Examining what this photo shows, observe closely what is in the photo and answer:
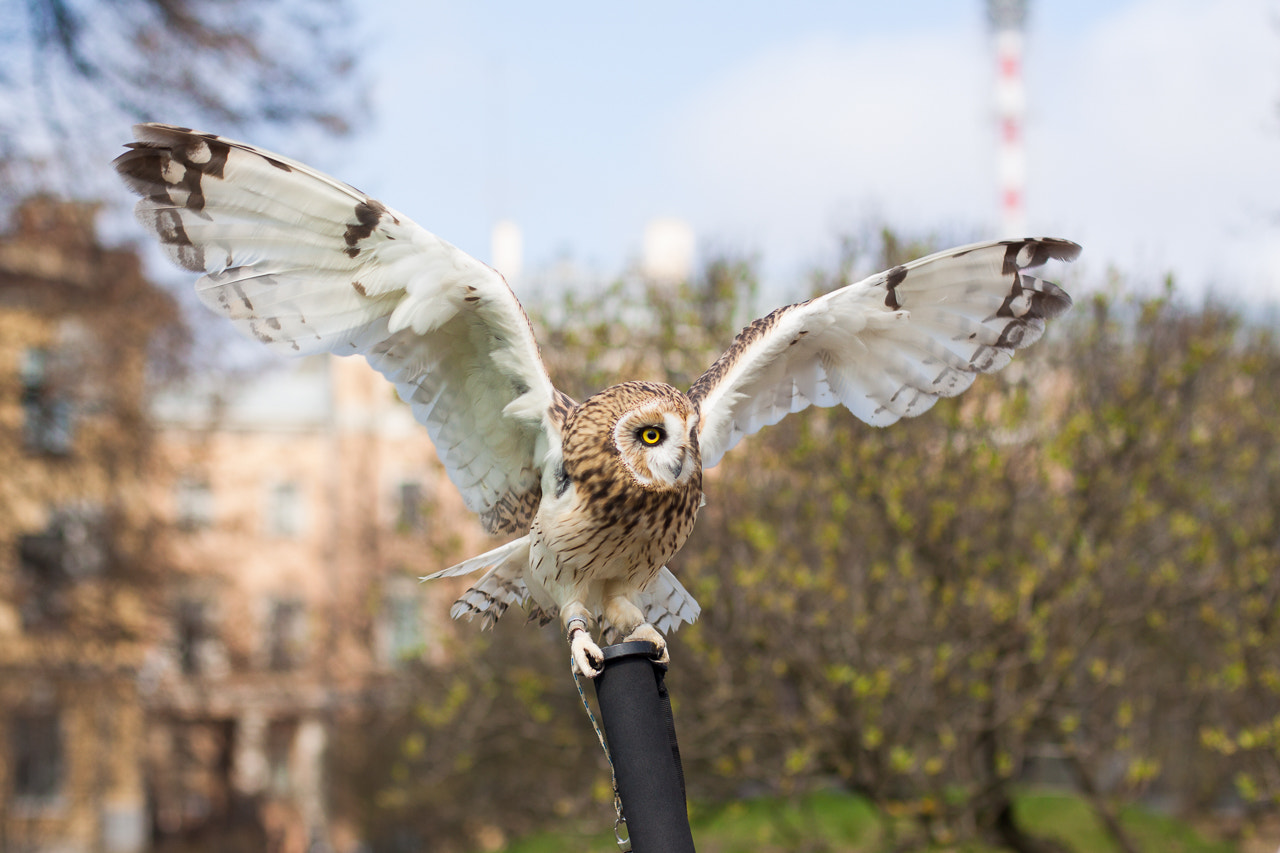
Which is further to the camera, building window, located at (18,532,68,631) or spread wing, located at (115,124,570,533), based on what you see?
building window, located at (18,532,68,631)

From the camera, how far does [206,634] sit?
11953 mm

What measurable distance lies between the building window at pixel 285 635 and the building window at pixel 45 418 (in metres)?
3.53

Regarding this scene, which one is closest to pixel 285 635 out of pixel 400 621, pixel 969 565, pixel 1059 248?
pixel 400 621

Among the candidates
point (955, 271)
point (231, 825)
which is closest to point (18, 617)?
point (231, 825)

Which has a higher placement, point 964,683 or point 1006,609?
point 1006,609

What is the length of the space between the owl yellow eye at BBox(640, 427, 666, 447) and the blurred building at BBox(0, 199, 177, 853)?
8.43 metres

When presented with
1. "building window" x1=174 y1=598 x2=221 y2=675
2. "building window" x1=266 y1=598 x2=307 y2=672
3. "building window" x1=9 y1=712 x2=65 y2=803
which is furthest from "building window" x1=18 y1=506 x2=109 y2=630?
"building window" x1=266 y1=598 x2=307 y2=672

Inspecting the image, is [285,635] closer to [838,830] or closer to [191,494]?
[191,494]

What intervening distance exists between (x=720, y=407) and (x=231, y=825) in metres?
15.8

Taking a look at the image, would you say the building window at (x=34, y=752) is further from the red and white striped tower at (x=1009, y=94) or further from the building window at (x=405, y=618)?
the red and white striped tower at (x=1009, y=94)

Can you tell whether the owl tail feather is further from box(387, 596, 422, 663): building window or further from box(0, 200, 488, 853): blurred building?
box(387, 596, 422, 663): building window

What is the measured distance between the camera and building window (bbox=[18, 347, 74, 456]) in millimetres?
9859

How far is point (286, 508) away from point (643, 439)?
79.6ft

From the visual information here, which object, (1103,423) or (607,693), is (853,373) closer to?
(607,693)
